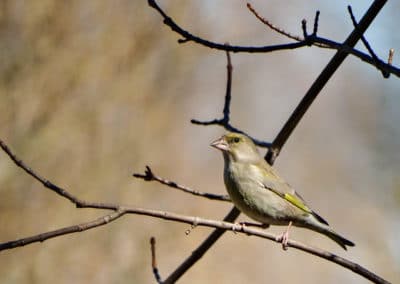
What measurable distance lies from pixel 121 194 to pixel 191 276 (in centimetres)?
194

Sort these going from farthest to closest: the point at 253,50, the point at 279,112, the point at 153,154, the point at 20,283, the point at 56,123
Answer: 1. the point at 279,112
2. the point at 153,154
3. the point at 56,123
4. the point at 20,283
5. the point at 253,50

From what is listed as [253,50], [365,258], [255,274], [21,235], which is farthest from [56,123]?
[253,50]

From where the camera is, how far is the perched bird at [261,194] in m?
5.58

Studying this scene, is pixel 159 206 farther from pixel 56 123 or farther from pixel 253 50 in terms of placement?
pixel 253 50

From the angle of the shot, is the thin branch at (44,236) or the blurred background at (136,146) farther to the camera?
the blurred background at (136,146)

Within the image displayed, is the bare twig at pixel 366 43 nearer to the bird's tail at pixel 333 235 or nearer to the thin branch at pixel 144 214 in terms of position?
the thin branch at pixel 144 214

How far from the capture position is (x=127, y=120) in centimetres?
1638

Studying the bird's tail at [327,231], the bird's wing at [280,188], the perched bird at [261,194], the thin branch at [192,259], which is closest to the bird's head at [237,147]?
the perched bird at [261,194]

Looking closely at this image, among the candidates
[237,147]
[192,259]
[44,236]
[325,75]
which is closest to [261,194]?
[237,147]

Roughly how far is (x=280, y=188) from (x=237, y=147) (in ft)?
1.44

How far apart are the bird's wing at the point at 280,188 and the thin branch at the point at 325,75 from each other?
3.44 feet

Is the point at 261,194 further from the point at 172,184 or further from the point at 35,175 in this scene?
the point at 35,175

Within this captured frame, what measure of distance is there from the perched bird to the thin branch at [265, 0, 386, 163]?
808mm

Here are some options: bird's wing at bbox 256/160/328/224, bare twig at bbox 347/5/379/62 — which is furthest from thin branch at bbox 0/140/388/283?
bird's wing at bbox 256/160/328/224
